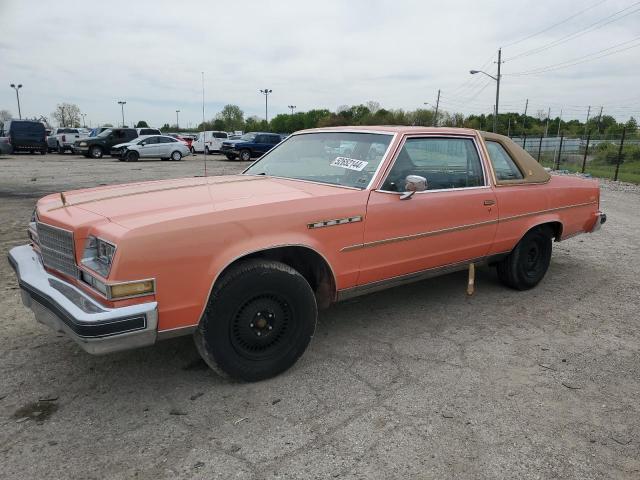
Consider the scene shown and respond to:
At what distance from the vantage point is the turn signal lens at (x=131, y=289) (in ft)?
8.21

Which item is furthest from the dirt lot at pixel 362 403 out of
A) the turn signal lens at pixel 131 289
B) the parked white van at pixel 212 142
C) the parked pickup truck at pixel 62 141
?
the parked pickup truck at pixel 62 141

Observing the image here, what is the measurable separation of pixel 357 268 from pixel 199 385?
4.30ft

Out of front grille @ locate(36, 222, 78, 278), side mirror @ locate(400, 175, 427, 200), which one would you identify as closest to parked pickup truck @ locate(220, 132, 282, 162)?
side mirror @ locate(400, 175, 427, 200)

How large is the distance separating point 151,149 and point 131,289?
24151 millimetres

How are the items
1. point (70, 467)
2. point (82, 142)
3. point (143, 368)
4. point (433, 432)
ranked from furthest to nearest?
1. point (82, 142)
2. point (143, 368)
3. point (433, 432)
4. point (70, 467)

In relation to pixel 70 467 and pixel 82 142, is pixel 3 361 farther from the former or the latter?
pixel 82 142

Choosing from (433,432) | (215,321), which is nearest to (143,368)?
(215,321)

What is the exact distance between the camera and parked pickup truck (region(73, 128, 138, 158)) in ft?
86.7

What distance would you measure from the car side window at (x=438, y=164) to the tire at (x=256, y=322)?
1118 mm

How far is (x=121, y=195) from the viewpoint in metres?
3.46

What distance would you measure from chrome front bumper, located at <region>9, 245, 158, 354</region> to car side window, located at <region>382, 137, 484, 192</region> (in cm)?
193

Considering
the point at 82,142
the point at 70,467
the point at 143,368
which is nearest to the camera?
the point at 70,467

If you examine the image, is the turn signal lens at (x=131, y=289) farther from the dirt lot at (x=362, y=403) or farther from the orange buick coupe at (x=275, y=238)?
the dirt lot at (x=362, y=403)

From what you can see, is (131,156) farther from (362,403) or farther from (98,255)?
(362,403)
